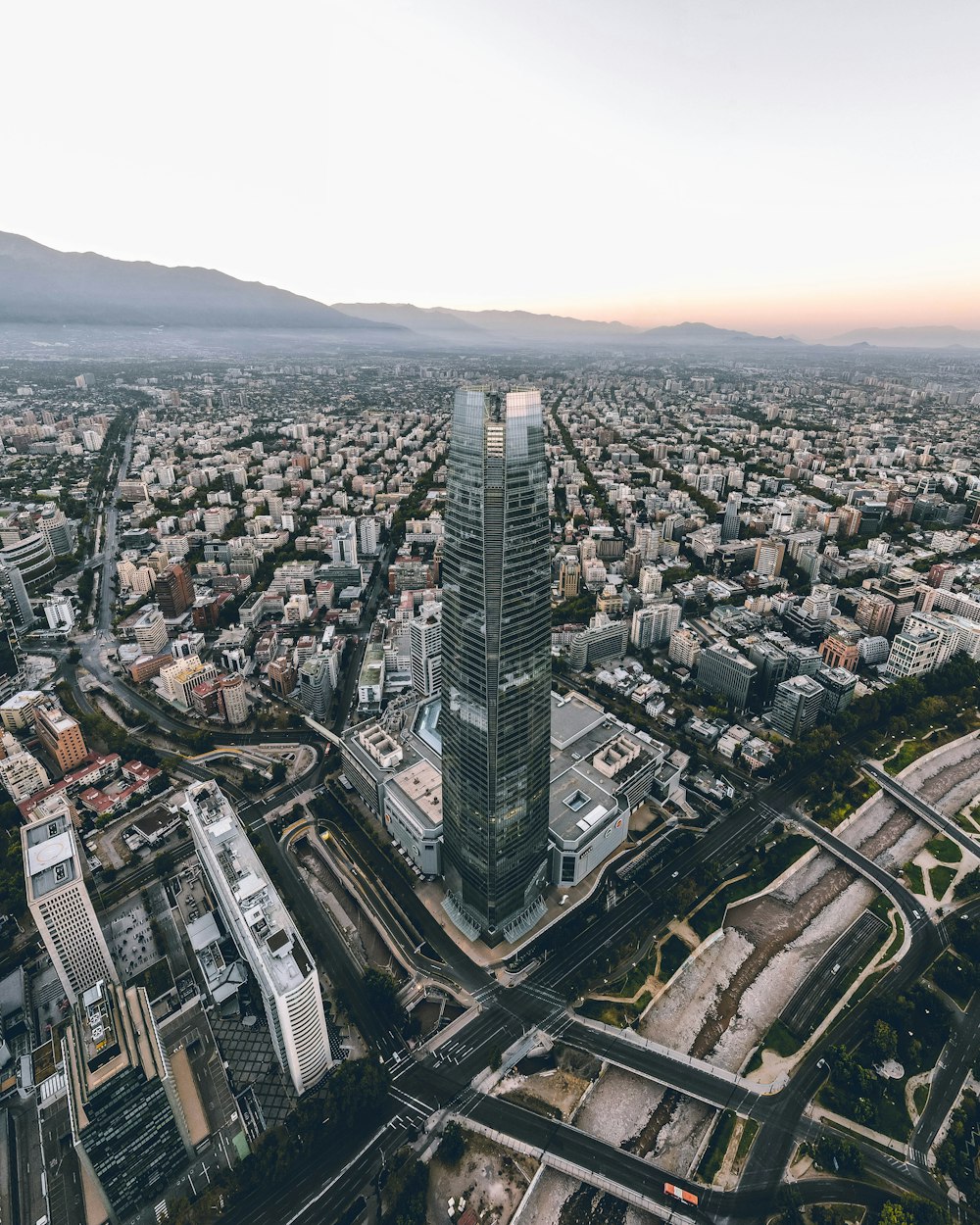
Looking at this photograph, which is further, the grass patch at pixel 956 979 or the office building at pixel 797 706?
the office building at pixel 797 706

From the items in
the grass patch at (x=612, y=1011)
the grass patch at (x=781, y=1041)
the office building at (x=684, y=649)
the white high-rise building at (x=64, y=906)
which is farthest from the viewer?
the office building at (x=684, y=649)

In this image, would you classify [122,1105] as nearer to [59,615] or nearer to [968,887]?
[968,887]

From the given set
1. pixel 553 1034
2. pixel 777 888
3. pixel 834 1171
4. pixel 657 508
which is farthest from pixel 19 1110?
pixel 657 508

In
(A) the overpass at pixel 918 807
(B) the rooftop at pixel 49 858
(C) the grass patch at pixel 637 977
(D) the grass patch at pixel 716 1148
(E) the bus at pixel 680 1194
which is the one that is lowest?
(D) the grass patch at pixel 716 1148

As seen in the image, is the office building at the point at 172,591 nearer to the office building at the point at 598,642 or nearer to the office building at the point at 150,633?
the office building at the point at 150,633

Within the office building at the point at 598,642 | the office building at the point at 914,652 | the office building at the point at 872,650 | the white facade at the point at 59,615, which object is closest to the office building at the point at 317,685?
the office building at the point at 598,642

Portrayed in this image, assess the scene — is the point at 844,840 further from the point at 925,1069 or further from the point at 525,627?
the point at 525,627

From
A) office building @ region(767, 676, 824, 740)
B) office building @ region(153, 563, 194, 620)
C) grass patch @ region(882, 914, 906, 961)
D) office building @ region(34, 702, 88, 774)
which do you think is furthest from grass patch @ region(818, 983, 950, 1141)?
office building @ region(153, 563, 194, 620)

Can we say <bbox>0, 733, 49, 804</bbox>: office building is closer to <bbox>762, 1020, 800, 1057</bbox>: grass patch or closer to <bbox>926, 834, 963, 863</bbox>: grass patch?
<bbox>762, 1020, 800, 1057</bbox>: grass patch
